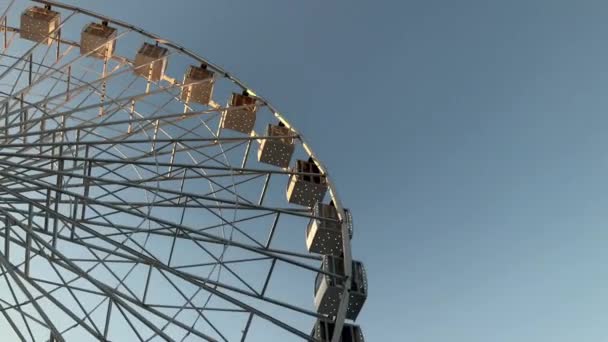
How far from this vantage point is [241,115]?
17281 mm

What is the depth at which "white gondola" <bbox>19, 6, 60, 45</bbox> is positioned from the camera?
17047 millimetres

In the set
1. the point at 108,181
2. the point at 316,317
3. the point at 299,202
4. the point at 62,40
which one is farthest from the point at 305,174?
the point at 62,40

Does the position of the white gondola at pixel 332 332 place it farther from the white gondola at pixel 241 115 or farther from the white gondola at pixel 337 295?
the white gondola at pixel 241 115

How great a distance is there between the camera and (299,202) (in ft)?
50.5

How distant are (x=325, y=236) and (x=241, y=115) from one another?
209 inches

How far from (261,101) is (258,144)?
129 centimetres

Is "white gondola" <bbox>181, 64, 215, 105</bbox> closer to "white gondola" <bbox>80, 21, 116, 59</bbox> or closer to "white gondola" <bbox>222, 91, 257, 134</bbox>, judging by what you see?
"white gondola" <bbox>222, 91, 257, 134</bbox>

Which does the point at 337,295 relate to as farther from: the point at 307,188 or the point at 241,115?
the point at 241,115

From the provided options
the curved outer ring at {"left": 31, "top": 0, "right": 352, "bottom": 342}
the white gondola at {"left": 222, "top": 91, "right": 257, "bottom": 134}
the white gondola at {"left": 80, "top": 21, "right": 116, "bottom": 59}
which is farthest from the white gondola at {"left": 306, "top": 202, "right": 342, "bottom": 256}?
the white gondola at {"left": 80, "top": 21, "right": 116, "bottom": 59}

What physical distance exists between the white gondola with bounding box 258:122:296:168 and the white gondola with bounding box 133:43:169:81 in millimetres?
4078

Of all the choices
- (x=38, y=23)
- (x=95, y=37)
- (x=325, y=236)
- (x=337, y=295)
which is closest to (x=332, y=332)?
(x=337, y=295)

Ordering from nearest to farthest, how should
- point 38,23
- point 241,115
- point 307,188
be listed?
point 307,188, point 38,23, point 241,115

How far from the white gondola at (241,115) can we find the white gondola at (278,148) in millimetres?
985

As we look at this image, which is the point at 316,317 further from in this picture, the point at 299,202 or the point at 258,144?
the point at 258,144
